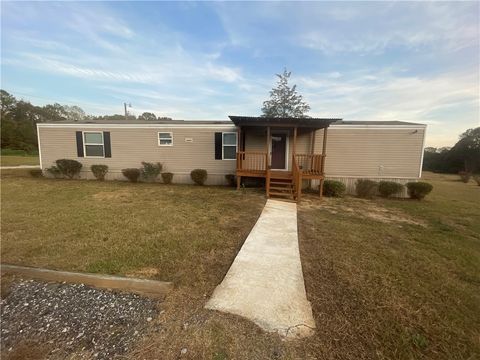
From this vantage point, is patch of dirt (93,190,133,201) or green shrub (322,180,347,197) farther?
green shrub (322,180,347,197)

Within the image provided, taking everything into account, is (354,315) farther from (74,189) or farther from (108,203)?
(74,189)

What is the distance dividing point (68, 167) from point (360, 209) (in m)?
13.4

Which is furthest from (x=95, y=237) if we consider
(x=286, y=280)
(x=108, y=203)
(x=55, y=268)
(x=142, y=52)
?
(x=142, y=52)

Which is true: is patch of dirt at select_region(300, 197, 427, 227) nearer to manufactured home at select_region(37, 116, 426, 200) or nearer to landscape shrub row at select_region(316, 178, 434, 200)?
landscape shrub row at select_region(316, 178, 434, 200)

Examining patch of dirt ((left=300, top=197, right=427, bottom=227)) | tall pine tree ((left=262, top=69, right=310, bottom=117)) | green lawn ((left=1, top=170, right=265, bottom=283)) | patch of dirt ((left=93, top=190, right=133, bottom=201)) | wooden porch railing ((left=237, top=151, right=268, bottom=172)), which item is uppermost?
tall pine tree ((left=262, top=69, right=310, bottom=117))

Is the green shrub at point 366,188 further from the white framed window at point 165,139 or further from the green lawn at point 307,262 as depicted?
the white framed window at point 165,139

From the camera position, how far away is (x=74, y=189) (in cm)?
888

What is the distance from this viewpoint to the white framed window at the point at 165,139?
10.8 m

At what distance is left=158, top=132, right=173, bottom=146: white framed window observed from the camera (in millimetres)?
10789

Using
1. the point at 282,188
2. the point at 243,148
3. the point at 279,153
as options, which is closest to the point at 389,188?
the point at 282,188

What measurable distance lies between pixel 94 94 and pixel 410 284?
23.0m

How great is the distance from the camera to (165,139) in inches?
427

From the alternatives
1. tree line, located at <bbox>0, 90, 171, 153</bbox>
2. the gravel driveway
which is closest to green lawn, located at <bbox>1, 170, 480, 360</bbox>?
the gravel driveway

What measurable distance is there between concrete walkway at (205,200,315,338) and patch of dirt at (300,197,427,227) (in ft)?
10.5
